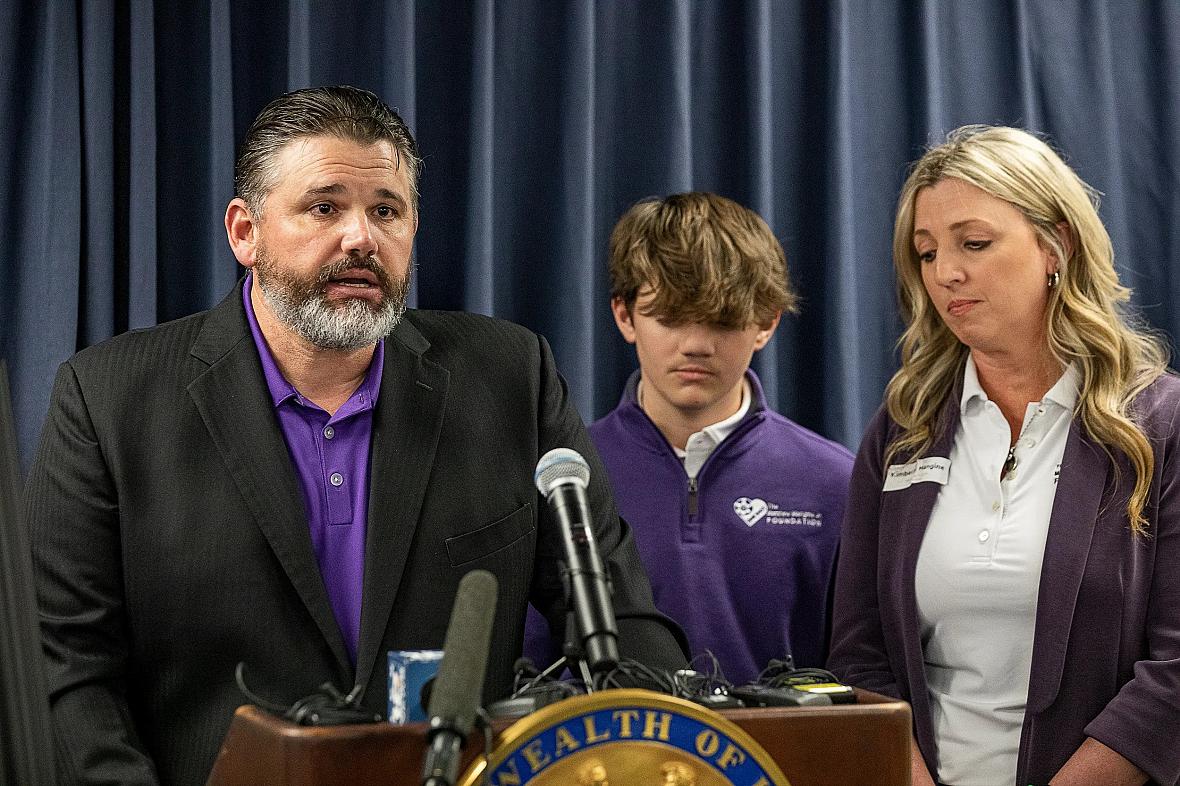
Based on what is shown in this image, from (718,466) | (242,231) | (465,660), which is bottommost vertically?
(718,466)

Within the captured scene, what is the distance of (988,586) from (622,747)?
1269 mm

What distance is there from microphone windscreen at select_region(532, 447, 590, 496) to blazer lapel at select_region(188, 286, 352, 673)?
1.95 ft

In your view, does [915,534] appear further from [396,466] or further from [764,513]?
[396,466]

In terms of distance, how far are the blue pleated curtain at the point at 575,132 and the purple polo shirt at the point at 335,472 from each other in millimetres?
914

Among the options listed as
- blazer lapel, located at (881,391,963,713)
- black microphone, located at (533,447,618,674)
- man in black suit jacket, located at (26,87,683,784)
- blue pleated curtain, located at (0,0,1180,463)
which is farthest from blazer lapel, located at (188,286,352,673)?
blazer lapel, located at (881,391,963,713)

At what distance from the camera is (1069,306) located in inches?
84.0

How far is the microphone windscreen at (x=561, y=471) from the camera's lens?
3.61ft

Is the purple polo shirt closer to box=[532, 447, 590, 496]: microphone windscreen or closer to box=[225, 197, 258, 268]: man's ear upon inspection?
box=[225, 197, 258, 268]: man's ear

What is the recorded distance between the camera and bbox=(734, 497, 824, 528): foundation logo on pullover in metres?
2.48

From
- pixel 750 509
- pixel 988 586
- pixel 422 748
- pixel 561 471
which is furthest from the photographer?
pixel 750 509

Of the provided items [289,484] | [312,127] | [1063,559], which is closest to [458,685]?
[289,484]

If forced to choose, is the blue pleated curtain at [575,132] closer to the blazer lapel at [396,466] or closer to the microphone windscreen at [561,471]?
the blazer lapel at [396,466]

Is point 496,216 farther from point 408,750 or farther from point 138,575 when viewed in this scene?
point 408,750

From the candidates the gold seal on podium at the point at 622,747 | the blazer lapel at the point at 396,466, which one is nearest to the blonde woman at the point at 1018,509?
the blazer lapel at the point at 396,466
